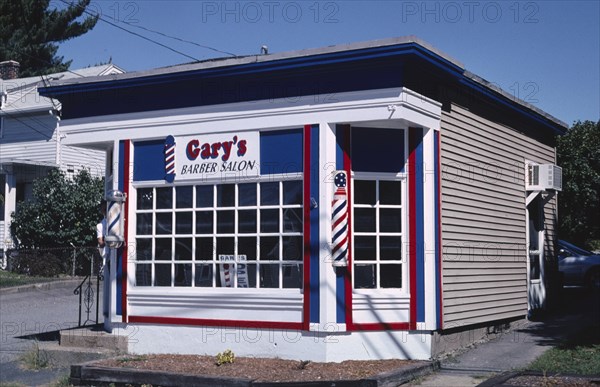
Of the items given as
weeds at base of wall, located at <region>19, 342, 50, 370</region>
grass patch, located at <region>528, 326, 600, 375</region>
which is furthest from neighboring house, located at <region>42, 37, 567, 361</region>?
grass patch, located at <region>528, 326, 600, 375</region>

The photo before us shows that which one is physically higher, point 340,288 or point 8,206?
point 8,206

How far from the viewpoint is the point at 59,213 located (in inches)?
1049

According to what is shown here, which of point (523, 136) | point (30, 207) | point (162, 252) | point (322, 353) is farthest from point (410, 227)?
point (30, 207)

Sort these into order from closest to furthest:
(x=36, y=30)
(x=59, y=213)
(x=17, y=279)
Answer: (x=17, y=279) → (x=59, y=213) → (x=36, y=30)

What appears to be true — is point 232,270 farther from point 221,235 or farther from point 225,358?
point 225,358

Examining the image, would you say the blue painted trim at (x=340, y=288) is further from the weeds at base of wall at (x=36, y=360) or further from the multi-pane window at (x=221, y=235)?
the weeds at base of wall at (x=36, y=360)

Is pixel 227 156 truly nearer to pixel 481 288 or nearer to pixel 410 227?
pixel 410 227

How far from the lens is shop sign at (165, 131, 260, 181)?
1188 cm

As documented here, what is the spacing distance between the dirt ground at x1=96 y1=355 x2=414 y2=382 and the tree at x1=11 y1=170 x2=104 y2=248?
15816 mm

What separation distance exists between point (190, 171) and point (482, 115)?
5159mm

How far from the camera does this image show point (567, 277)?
23672mm

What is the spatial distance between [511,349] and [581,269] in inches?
488

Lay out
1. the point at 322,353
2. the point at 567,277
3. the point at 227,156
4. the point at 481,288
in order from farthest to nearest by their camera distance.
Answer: the point at 567,277 → the point at 481,288 → the point at 227,156 → the point at 322,353

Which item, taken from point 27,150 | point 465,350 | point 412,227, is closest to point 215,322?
point 412,227
